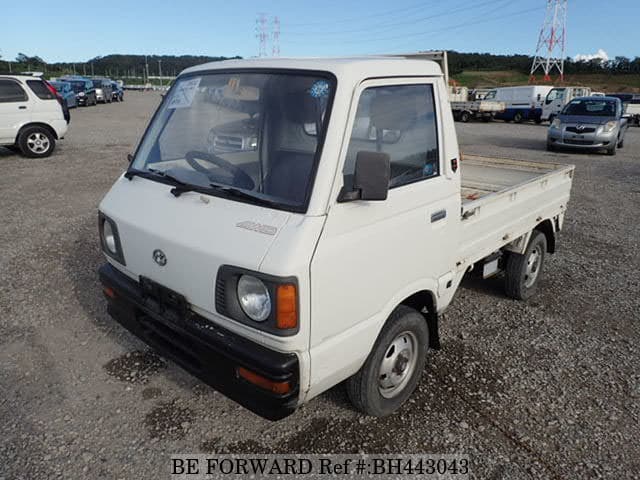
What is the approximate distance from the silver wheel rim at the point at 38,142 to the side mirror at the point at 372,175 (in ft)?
41.1

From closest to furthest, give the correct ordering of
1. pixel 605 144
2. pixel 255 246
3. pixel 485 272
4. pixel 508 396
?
pixel 255 246 → pixel 508 396 → pixel 485 272 → pixel 605 144

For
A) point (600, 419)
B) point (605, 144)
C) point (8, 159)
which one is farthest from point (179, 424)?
point (605, 144)

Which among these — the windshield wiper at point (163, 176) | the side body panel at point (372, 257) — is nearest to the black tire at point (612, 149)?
the side body panel at point (372, 257)

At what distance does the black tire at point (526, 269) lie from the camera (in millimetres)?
4590

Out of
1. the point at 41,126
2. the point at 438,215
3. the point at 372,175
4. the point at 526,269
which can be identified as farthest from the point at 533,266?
the point at 41,126

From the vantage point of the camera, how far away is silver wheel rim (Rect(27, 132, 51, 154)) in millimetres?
12102

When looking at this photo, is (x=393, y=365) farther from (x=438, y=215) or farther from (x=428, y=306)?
(x=438, y=215)

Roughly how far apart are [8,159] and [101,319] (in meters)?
10.3

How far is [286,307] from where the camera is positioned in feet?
7.07

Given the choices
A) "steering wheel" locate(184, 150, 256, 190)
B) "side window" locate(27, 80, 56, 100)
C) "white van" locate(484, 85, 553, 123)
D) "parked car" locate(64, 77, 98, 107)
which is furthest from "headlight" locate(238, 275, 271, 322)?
"parked car" locate(64, 77, 98, 107)

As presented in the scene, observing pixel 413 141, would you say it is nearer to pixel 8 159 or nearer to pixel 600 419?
pixel 600 419

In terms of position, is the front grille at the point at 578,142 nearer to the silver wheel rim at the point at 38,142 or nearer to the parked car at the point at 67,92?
the silver wheel rim at the point at 38,142

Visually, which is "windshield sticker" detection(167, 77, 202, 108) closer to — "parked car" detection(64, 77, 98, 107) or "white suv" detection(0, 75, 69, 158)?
"white suv" detection(0, 75, 69, 158)

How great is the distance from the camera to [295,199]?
2340mm
